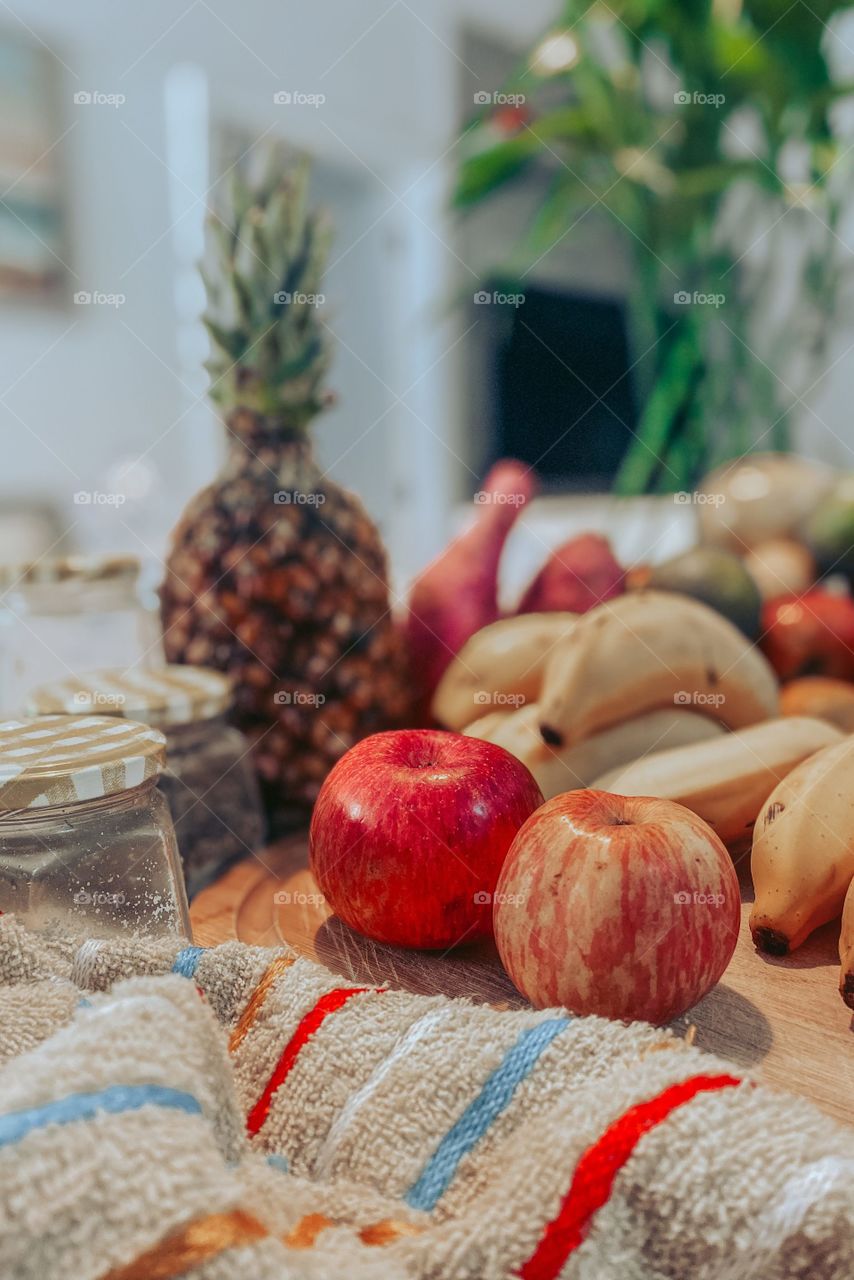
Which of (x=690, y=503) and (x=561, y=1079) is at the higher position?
(x=690, y=503)

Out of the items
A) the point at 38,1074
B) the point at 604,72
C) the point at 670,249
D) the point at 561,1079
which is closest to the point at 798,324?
the point at 670,249

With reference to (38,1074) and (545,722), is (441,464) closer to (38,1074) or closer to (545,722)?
(545,722)

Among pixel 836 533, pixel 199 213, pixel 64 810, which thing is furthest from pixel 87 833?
pixel 199 213

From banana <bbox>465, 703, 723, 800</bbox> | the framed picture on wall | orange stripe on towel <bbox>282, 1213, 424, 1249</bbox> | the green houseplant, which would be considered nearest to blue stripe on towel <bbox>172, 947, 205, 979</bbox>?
orange stripe on towel <bbox>282, 1213, 424, 1249</bbox>

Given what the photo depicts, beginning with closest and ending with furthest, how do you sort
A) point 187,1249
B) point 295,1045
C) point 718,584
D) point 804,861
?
1. point 187,1249
2. point 295,1045
3. point 804,861
4. point 718,584

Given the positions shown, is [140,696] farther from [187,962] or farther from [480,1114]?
[480,1114]

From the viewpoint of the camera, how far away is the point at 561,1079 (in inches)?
14.8

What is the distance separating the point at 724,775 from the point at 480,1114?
31 cm

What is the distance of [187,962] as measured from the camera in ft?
1.48

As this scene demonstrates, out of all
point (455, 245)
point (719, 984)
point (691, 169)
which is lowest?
point (719, 984)

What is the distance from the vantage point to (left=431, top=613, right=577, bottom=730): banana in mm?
758

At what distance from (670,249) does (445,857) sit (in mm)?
1205

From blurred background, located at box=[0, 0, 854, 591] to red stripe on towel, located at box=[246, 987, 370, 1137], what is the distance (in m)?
0.97

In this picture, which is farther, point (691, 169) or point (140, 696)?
point (691, 169)
